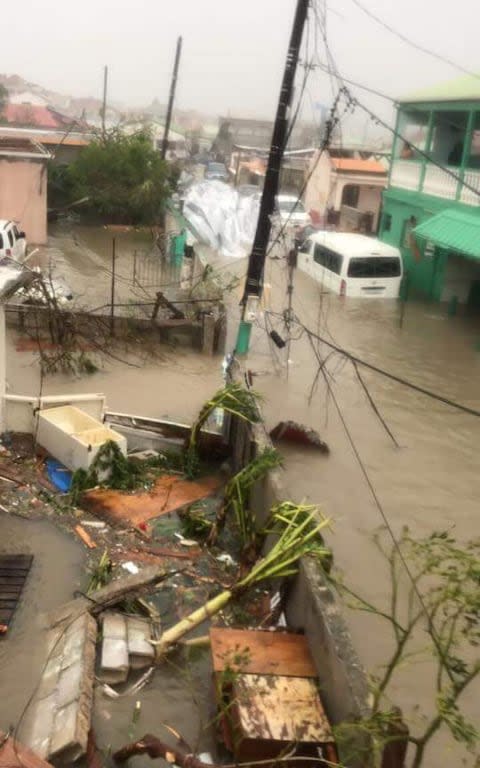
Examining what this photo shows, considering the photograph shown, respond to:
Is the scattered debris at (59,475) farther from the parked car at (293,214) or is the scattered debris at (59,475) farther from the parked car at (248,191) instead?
the parked car at (248,191)

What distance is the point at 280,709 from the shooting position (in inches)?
176

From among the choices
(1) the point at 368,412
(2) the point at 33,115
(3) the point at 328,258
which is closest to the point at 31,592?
(1) the point at 368,412

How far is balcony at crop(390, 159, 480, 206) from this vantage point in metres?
17.5

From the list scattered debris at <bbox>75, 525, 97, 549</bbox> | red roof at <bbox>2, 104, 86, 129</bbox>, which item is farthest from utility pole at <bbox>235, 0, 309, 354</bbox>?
red roof at <bbox>2, 104, 86, 129</bbox>

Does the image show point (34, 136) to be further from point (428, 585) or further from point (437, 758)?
point (437, 758)

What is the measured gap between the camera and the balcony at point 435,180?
17.5 metres

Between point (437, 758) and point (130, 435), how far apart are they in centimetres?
495

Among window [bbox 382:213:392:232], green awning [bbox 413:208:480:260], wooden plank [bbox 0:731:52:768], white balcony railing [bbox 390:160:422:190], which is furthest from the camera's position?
window [bbox 382:213:392:232]

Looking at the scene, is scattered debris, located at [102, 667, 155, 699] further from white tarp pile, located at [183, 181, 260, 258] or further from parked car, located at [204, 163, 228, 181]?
parked car, located at [204, 163, 228, 181]

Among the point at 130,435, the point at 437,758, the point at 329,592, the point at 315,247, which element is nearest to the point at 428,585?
the point at 437,758

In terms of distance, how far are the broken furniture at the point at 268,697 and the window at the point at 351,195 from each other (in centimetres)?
2940

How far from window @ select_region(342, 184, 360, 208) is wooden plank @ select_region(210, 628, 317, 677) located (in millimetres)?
29309

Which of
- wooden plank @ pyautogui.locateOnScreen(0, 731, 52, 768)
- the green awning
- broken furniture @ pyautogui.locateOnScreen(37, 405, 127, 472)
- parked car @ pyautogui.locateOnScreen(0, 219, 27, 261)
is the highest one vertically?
the green awning

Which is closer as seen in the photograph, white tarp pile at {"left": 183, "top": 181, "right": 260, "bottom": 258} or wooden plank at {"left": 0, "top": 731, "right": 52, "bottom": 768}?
wooden plank at {"left": 0, "top": 731, "right": 52, "bottom": 768}
